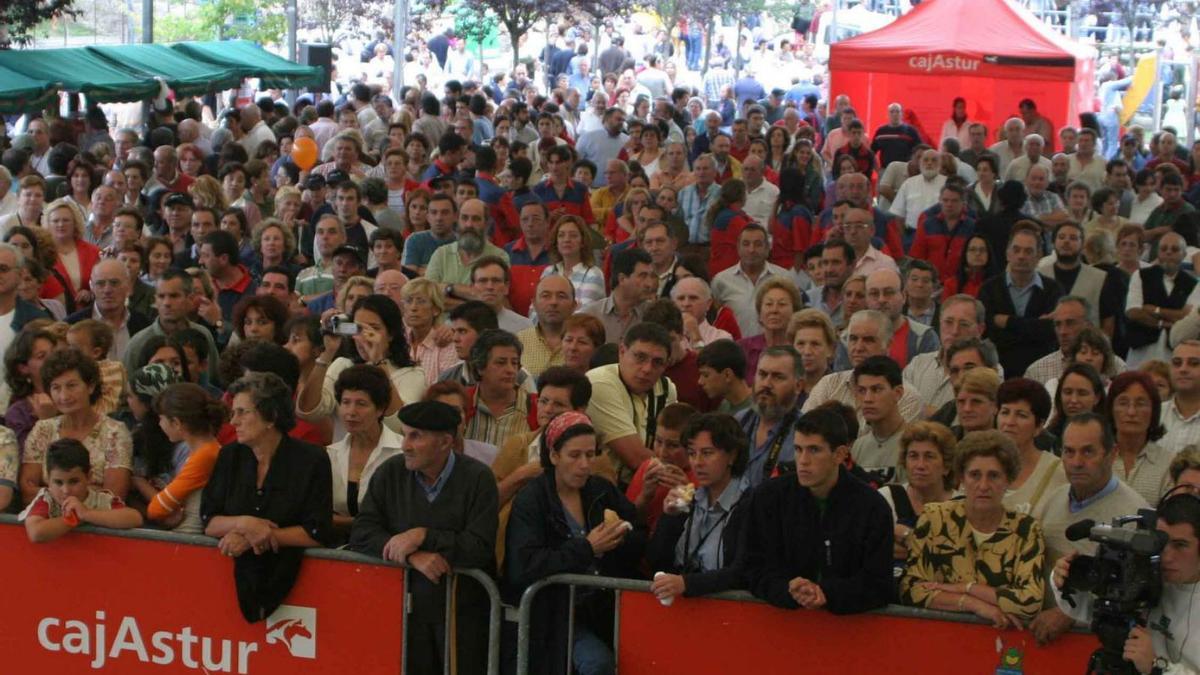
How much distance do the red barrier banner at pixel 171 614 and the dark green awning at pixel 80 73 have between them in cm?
1259

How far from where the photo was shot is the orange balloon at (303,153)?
1797 cm

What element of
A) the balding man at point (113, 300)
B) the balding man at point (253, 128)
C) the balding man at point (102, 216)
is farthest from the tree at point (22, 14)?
the balding man at point (113, 300)

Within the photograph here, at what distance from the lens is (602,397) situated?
8.46 m

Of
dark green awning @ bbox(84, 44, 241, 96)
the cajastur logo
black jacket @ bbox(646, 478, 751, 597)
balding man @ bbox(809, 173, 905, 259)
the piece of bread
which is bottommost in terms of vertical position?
the cajastur logo

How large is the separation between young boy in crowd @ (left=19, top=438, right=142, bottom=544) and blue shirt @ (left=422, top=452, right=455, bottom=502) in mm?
1164

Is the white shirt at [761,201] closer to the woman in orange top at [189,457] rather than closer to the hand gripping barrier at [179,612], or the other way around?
the woman in orange top at [189,457]

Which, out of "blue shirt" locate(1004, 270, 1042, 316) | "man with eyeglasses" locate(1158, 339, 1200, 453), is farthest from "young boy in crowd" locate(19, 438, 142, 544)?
"blue shirt" locate(1004, 270, 1042, 316)

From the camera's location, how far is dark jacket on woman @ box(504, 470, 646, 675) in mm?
6922

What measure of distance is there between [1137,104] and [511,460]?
25.1 metres

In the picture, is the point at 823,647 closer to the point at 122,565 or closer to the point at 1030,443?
the point at 1030,443

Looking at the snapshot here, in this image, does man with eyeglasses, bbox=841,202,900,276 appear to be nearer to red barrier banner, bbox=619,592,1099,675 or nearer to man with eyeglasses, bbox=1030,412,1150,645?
man with eyeglasses, bbox=1030,412,1150,645

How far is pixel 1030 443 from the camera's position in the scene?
776cm

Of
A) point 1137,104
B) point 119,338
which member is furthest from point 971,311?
point 1137,104

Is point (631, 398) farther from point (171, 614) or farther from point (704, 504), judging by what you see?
point (171, 614)
